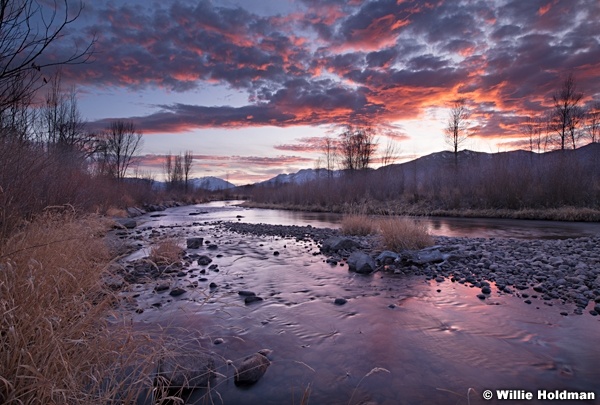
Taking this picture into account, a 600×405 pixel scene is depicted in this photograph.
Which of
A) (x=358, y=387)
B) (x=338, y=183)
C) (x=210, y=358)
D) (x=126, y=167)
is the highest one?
(x=126, y=167)

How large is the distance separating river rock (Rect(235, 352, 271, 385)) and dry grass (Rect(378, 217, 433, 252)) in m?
6.09

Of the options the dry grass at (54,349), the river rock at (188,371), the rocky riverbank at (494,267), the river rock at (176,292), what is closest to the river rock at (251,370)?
the river rock at (188,371)

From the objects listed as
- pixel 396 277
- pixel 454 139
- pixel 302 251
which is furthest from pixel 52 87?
pixel 454 139

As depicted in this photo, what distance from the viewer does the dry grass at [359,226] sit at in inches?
465

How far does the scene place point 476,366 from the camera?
10.8ft

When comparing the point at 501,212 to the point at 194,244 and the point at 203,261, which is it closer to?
the point at 194,244

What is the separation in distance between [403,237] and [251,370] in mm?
6561

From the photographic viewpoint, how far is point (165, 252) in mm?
7508

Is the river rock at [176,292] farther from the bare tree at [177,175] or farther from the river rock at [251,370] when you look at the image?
the bare tree at [177,175]

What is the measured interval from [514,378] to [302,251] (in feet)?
22.4

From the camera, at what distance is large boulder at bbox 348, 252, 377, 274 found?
6996 mm

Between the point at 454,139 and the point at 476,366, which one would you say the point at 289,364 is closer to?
the point at 476,366

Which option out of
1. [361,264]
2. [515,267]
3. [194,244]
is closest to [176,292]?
[361,264]

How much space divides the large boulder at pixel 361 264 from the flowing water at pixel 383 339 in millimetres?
704
